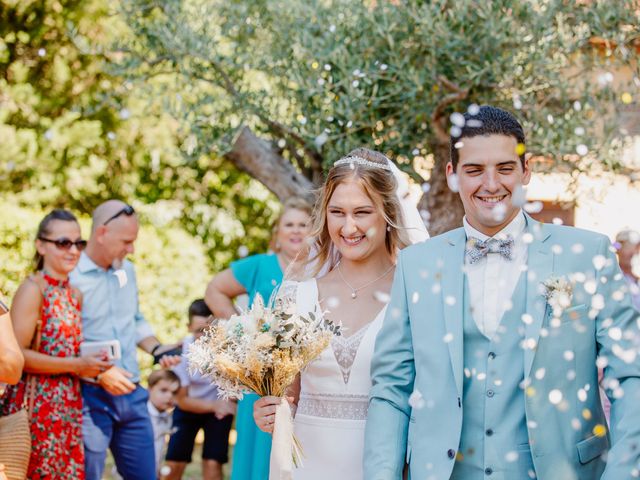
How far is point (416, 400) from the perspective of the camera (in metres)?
3.05

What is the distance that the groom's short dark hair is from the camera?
304 centimetres

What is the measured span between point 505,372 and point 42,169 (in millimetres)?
9437

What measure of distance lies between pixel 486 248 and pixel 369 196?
0.83m

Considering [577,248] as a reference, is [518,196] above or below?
above

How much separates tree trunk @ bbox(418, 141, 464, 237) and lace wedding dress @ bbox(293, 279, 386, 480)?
3.27m

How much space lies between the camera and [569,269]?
116 inches

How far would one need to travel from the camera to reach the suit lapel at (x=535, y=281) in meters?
2.84

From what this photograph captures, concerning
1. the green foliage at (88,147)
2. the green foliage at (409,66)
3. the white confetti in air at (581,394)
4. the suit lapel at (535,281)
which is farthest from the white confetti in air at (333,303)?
the green foliage at (88,147)

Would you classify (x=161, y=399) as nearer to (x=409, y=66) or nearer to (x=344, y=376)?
(x=409, y=66)

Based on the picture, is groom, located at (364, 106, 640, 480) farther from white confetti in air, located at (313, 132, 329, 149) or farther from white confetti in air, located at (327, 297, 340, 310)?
white confetti in air, located at (313, 132, 329, 149)

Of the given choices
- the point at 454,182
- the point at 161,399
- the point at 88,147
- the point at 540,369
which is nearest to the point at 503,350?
the point at 540,369

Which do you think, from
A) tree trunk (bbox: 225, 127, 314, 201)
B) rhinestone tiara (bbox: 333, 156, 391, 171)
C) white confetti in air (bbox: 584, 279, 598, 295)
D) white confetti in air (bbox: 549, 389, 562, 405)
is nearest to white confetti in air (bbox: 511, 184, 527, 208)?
white confetti in air (bbox: 584, 279, 598, 295)

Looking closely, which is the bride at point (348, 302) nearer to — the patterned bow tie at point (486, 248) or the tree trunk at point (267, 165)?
the patterned bow tie at point (486, 248)

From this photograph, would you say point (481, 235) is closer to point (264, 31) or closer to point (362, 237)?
point (362, 237)
